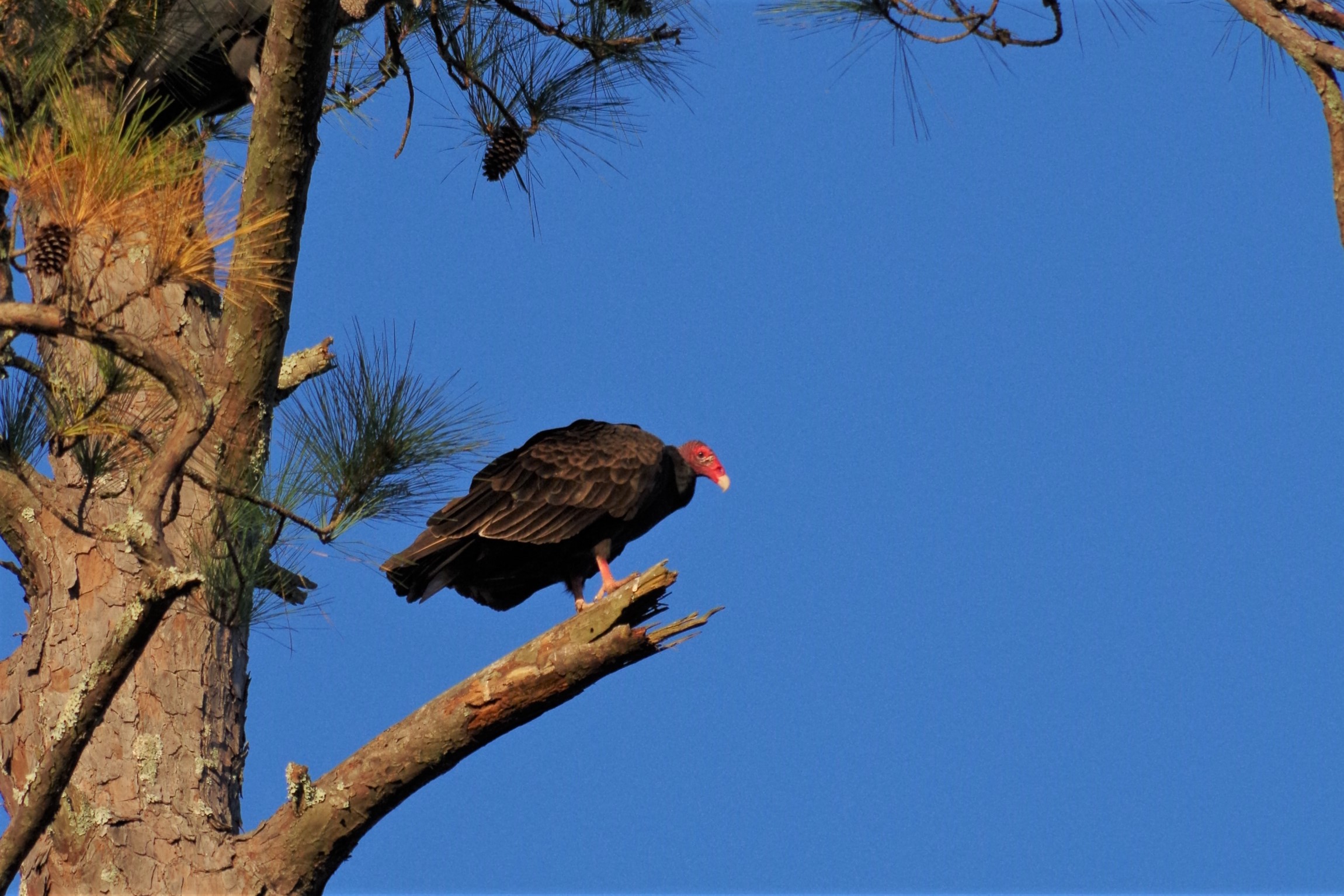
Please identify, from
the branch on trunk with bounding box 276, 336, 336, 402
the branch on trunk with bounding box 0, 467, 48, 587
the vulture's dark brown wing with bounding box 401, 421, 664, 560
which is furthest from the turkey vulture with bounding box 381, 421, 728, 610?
the branch on trunk with bounding box 0, 467, 48, 587

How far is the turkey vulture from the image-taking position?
4.53 m

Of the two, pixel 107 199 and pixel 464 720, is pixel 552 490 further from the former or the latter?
pixel 107 199

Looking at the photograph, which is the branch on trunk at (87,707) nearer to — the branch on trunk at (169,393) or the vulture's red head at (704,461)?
the branch on trunk at (169,393)

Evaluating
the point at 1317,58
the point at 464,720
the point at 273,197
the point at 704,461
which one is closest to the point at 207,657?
the point at 464,720

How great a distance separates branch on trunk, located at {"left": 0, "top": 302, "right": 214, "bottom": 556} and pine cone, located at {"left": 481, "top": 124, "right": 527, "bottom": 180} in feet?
7.52

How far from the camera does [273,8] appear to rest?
3.31m

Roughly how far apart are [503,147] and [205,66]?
0.98 m

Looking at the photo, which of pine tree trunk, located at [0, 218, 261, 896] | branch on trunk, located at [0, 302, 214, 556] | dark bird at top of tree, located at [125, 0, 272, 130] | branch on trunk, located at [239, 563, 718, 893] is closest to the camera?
branch on trunk, located at [0, 302, 214, 556]

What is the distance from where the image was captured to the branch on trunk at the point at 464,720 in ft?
10.5

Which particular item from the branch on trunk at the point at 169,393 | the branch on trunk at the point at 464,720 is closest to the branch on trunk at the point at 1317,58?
the branch on trunk at the point at 464,720

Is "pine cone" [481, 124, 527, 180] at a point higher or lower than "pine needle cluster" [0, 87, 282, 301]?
higher

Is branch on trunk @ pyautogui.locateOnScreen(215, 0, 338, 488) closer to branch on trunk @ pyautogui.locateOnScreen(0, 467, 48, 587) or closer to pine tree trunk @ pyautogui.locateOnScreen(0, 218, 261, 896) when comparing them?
pine tree trunk @ pyautogui.locateOnScreen(0, 218, 261, 896)

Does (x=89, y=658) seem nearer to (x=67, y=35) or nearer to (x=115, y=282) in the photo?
(x=115, y=282)

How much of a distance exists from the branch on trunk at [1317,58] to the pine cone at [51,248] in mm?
2088
